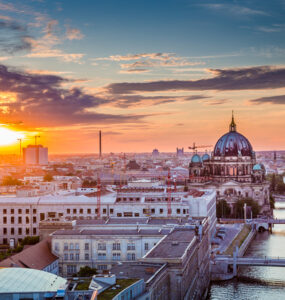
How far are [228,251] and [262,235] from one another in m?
21.6

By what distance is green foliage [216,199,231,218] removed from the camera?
98.6 metres

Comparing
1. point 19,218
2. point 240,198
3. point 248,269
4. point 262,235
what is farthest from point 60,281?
point 240,198

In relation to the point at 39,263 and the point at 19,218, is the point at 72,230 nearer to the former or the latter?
the point at 39,263

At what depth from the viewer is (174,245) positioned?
41625 millimetres

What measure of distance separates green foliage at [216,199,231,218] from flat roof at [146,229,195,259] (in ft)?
165

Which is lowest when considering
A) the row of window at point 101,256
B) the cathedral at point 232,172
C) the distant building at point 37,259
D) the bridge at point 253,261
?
the bridge at point 253,261

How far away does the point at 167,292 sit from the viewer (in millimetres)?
36438

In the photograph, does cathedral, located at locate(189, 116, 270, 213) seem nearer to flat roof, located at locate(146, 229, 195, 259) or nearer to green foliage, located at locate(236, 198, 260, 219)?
green foliage, located at locate(236, 198, 260, 219)

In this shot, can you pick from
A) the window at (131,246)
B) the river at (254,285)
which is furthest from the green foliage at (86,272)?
the river at (254,285)

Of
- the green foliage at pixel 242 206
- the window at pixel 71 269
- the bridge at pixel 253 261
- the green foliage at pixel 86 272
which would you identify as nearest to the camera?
the green foliage at pixel 86 272

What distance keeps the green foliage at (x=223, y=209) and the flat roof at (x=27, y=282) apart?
7096cm

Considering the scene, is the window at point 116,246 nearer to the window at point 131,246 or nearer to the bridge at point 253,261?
the window at point 131,246

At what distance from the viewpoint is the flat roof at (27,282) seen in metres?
27.4

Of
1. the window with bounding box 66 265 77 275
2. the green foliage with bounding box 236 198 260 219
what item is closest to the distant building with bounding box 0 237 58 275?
the window with bounding box 66 265 77 275
